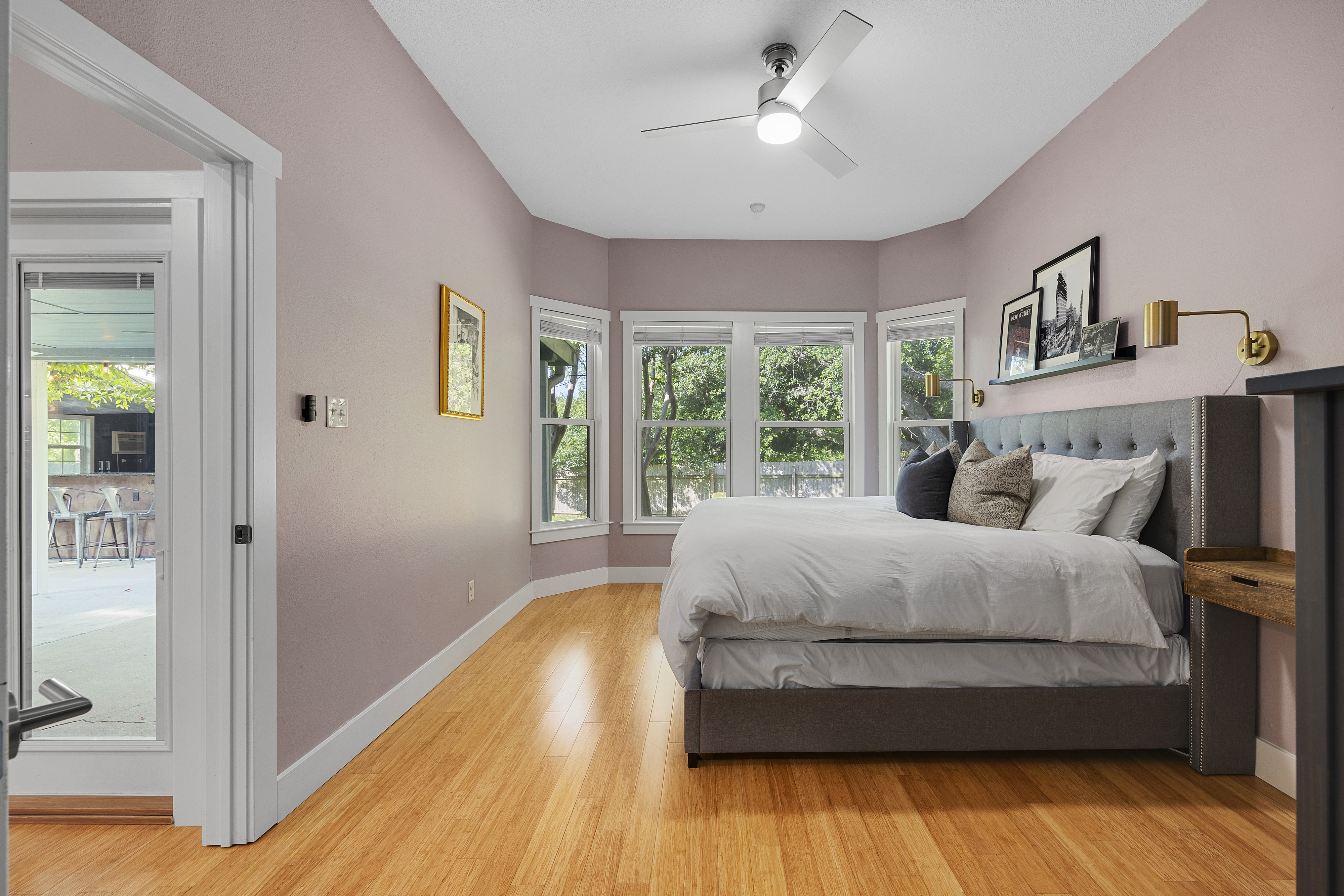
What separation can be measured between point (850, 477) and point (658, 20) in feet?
11.5

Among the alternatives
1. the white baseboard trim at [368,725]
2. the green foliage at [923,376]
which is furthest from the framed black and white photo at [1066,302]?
the white baseboard trim at [368,725]

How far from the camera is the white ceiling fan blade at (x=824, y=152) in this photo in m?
2.86

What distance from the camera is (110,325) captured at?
196 cm

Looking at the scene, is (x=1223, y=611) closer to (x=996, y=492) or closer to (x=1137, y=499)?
(x=1137, y=499)

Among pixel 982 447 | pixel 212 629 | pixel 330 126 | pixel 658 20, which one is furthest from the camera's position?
pixel 982 447

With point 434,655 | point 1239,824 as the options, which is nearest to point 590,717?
point 434,655

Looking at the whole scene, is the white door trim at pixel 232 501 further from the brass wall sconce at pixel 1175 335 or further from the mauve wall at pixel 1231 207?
the mauve wall at pixel 1231 207

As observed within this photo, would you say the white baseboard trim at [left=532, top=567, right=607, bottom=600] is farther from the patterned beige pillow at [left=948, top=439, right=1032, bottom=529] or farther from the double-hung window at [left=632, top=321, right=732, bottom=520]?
the patterned beige pillow at [left=948, top=439, right=1032, bottom=529]

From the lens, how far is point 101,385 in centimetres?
196

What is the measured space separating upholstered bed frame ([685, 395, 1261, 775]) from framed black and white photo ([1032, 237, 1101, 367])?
1.05m

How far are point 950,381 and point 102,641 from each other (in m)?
4.48

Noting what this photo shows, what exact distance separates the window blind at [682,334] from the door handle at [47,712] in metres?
4.54

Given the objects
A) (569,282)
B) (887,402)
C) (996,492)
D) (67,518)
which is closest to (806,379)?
(887,402)

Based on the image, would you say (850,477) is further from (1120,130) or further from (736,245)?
(1120,130)
